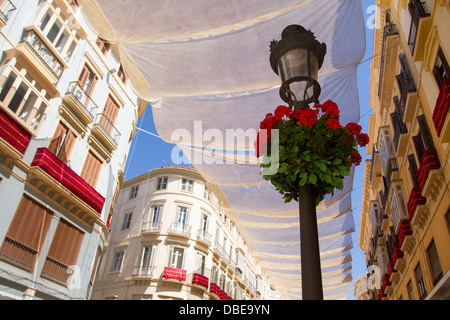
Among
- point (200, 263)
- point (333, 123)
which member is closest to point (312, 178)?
point (333, 123)

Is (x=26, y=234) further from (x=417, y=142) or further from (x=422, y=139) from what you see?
(x=422, y=139)

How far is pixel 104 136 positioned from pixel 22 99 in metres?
5.10

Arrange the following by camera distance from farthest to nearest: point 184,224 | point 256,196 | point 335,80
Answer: point 184,224 < point 256,196 < point 335,80

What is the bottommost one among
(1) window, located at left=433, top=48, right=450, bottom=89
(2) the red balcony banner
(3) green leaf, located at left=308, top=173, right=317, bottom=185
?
(3) green leaf, located at left=308, top=173, right=317, bottom=185

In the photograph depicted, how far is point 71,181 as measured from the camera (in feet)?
51.2

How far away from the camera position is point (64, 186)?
1525cm

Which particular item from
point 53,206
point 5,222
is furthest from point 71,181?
point 5,222

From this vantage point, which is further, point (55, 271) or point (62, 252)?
point (62, 252)

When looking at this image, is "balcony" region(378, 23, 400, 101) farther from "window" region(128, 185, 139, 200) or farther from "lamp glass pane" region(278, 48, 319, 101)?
"window" region(128, 185, 139, 200)

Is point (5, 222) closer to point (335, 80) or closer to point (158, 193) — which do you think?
point (335, 80)

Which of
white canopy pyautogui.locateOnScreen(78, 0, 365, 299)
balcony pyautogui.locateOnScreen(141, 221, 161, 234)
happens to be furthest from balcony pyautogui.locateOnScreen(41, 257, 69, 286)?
balcony pyautogui.locateOnScreen(141, 221, 161, 234)

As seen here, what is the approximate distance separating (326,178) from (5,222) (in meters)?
13.0

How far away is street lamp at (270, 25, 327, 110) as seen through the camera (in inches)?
167

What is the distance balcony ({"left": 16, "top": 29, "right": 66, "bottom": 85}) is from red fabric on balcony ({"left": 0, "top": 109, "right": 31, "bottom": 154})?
9.15 ft
